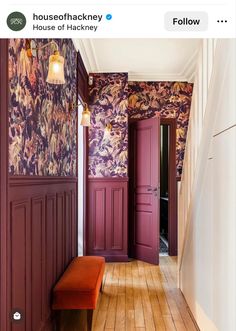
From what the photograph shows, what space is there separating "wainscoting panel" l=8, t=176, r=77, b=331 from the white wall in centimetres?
119

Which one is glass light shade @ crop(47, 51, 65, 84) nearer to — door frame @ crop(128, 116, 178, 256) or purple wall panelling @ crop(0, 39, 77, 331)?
purple wall panelling @ crop(0, 39, 77, 331)

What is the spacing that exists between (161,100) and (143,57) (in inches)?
44.0

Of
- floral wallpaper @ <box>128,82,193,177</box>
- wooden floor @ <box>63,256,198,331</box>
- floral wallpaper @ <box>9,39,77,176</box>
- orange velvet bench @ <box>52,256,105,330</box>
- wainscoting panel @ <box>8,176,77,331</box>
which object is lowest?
wooden floor @ <box>63,256,198,331</box>

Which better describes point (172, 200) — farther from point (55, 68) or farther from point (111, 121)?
point (55, 68)

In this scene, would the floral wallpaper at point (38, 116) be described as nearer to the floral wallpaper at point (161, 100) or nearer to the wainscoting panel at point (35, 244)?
the wainscoting panel at point (35, 244)

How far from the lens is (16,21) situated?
1309mm

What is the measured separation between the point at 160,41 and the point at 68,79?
55.9 inches

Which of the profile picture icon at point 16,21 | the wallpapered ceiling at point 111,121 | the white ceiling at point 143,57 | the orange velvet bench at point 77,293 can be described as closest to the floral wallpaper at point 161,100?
the white ceiling at point 143,57

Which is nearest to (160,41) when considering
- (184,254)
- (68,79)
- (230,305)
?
(68,79)

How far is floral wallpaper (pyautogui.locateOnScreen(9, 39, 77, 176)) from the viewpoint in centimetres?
189

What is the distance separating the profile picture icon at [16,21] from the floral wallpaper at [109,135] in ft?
13.3

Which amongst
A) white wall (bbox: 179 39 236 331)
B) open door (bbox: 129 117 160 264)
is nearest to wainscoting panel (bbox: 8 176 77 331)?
white wall (bbox: 179 39 236 331)

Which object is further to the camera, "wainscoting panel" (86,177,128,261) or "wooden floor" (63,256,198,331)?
"wainscoting panel" (86,177,128,261)

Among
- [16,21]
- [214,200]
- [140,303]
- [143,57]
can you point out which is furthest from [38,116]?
[143,57]
